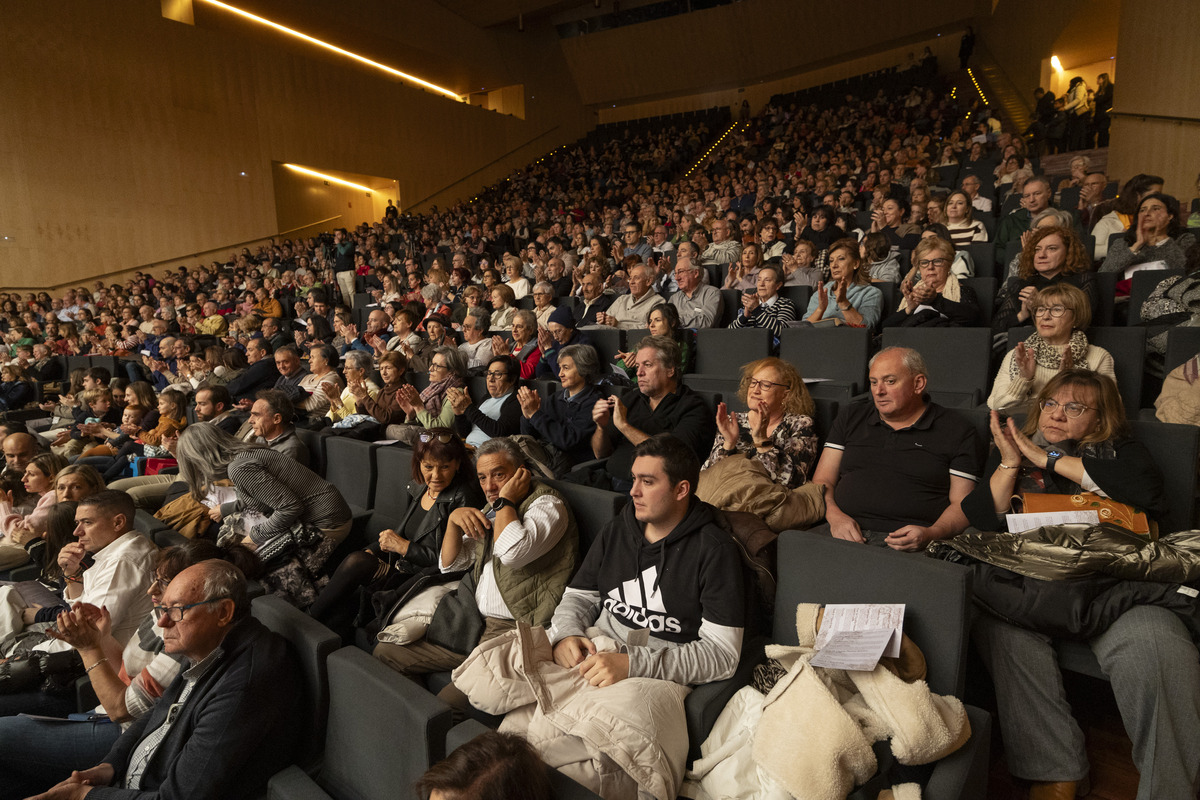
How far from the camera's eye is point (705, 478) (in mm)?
1864

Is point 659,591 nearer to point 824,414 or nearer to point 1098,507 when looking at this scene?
point 1098,507

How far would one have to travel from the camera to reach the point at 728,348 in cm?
304

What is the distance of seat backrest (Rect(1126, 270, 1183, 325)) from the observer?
2.44 m

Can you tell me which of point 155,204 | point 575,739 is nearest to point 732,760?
point 575,739

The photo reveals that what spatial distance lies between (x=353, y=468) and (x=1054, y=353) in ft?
8.31

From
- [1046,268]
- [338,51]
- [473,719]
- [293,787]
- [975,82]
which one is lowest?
[293,787]

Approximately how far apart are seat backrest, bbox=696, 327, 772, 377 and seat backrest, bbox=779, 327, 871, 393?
11 cm

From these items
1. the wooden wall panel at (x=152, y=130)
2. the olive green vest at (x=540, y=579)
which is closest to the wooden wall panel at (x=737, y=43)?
the wooden wall panel at (x=152, y=130)

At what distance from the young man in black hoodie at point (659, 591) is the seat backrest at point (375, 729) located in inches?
13.0

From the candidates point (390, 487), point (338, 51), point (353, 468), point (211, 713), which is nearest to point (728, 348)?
point (390, 487)

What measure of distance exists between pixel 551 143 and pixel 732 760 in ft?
52.9

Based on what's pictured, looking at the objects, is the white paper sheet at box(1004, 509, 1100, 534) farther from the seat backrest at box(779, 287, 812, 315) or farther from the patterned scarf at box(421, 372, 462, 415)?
the patterned scarf at box(421, 372, 462, 415)

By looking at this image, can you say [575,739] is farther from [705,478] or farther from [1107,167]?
[1107,167]

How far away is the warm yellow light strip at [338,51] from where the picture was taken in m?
11.1
